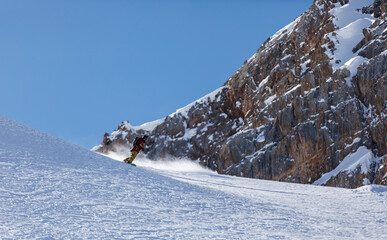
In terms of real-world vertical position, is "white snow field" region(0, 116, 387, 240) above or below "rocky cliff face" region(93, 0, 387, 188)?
below

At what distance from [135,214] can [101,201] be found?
1196 mm

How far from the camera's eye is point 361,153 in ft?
247

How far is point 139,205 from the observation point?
12.6 metres

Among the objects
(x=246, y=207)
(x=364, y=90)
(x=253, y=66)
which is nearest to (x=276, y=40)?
(x=253, y=66)

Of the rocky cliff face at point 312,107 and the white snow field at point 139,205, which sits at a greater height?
the rocky cliff face at point 312,107

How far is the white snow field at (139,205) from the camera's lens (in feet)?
34.7

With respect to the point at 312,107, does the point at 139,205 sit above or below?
below

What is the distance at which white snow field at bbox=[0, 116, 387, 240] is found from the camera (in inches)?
416

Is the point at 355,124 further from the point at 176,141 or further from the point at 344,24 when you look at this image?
the point at 176,141

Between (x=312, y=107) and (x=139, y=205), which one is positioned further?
(x=312, y=107)

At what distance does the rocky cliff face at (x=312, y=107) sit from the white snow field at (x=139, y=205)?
57.1 m

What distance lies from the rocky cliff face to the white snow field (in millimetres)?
57143

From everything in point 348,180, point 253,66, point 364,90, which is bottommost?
point 348,180

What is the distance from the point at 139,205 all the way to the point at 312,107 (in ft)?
240
